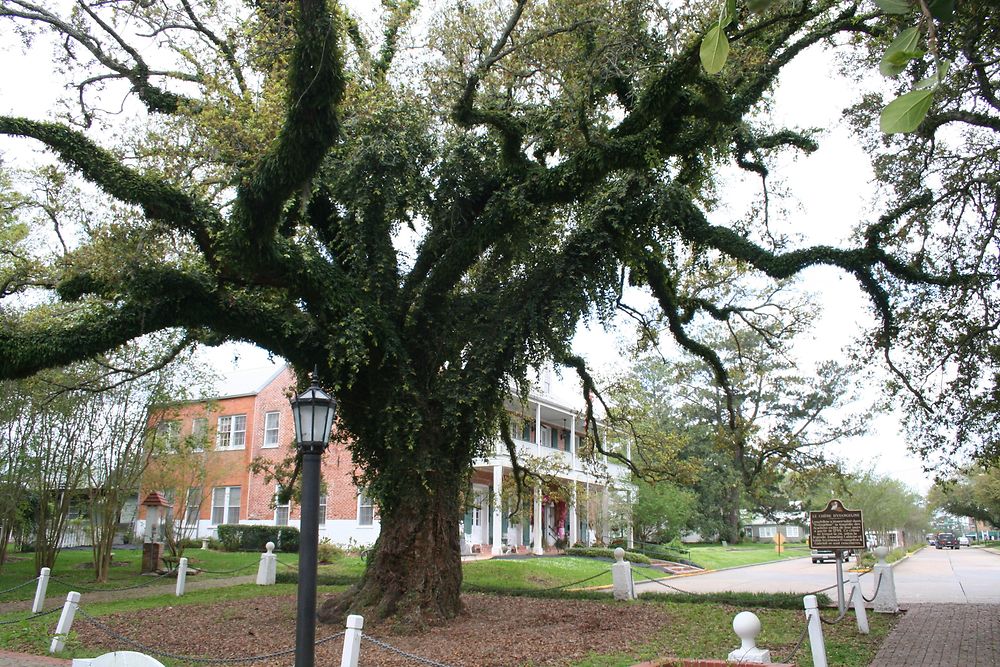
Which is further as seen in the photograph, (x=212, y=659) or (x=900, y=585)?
(x=900, y=585)

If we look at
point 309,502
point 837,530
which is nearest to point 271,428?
point 837,530

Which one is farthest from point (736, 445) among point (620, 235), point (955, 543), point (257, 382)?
point (955, 543)

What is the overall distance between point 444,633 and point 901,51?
37.3ft

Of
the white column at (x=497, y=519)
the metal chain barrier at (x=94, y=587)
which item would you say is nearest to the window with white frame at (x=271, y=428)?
the white column at (x=497, y=519)

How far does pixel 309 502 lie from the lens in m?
6.39

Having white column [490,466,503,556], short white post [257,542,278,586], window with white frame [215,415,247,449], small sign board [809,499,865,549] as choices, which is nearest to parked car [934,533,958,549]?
white column [490,466,503,556]

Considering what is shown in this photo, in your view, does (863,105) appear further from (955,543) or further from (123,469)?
(955,543)

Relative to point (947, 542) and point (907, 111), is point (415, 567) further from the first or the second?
point (947, 542)

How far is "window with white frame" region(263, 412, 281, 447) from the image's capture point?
3547cm

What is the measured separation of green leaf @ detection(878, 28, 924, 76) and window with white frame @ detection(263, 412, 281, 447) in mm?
35711

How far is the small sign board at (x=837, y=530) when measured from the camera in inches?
529

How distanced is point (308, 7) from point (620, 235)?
7.07 m

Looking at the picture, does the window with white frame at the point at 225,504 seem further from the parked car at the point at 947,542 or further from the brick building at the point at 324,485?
the parked car at the point at 947,542

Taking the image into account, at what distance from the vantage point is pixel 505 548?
32562mm
